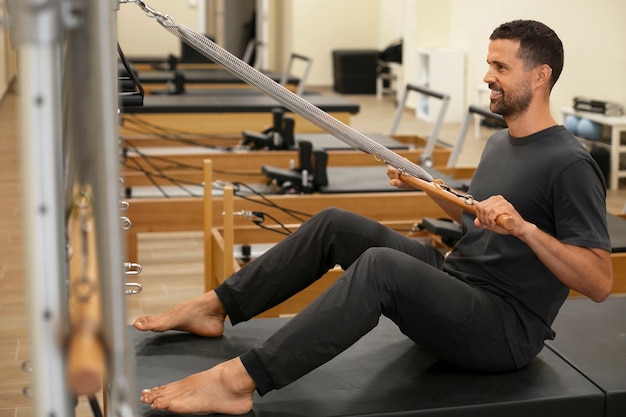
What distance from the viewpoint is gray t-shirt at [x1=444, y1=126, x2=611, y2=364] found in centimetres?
200

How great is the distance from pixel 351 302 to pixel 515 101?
1.92 ft

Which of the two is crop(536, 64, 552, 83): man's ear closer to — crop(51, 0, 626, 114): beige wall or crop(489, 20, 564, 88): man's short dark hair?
crop(489, 20, 564, 88): man's short dark hair

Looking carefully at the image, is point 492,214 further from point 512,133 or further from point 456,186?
point 456,186

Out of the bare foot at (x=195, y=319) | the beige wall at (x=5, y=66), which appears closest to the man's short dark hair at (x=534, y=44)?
the bare foot at (x=195, y=319)

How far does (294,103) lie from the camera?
2053mm

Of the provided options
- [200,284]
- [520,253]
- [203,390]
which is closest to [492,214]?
[520,253]

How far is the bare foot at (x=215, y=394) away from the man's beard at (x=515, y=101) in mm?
795

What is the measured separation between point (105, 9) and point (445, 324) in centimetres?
131

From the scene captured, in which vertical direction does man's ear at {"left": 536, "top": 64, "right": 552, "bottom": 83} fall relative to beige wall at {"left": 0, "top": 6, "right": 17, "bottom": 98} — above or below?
above

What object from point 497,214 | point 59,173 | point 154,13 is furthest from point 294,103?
point 59,173

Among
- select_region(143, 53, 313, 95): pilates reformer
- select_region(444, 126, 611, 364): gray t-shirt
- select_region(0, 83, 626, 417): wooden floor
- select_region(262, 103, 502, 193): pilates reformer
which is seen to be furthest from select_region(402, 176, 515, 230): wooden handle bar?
select_region(143, 53, 313, 95): pilates reformer

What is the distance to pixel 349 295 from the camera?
198cm

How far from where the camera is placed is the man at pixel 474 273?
1.95 metres

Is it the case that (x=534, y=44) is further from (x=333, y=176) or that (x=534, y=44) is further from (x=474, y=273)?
(x=333, y=176)
